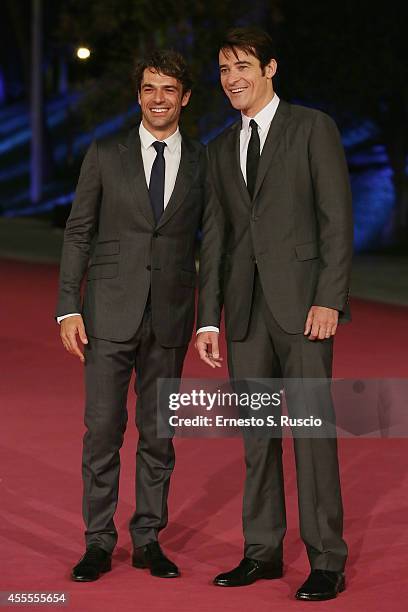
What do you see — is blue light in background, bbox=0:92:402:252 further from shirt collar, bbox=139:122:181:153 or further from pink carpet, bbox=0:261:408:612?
shirt collar, bbox=139:122:181:153

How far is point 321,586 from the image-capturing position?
5906mm

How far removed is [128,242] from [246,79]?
84cm

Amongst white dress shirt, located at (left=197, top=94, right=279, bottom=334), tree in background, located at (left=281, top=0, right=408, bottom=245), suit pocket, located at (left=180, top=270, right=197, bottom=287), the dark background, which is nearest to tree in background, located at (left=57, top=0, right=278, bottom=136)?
the dark background

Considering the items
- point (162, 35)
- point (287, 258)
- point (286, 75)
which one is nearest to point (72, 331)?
point (287, 258)

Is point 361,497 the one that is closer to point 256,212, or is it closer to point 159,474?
point 159,474

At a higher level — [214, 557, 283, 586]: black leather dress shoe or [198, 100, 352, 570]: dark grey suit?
[198, 100, 352, 570]: dark grey suit

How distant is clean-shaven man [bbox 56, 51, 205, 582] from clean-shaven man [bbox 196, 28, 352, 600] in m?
0.24

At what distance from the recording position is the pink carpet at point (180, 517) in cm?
596

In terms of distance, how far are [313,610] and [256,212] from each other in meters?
1.55

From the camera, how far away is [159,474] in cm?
644

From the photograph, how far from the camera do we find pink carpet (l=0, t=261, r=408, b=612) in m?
5.96

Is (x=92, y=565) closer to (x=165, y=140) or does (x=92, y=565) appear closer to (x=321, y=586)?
(x=321, y=586)

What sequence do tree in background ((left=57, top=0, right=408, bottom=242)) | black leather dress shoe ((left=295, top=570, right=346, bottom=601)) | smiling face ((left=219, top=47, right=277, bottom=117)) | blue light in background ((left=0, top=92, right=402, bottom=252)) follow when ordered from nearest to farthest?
black leather dress shoe ((left=295, top=570, right=346, bottom=601)) < smiling face ((left=219, top=47, right=277, bottom=117)) < tree in background ((left=57, top=0, right=408, bottom=242)) < blue light in background ((left=0, top=92, right=402, bottom=252))

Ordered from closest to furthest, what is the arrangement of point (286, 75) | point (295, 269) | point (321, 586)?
point (321, 586)
point (295, 269)
point (286, 75)
